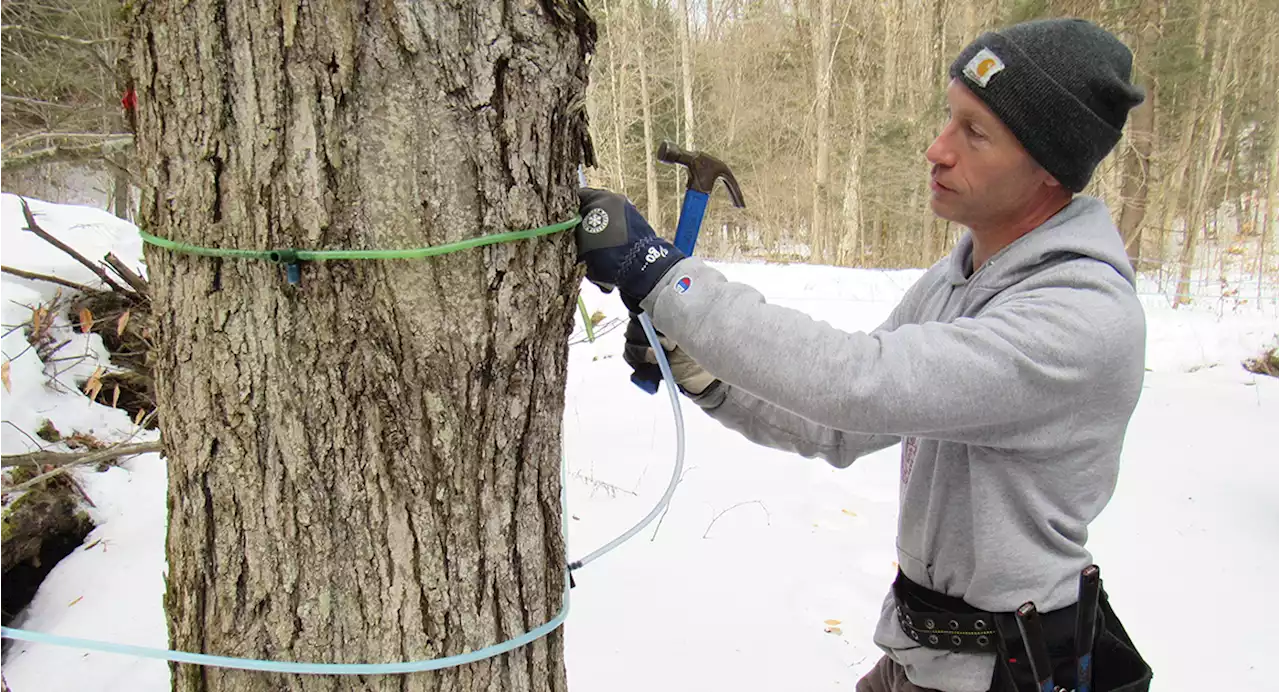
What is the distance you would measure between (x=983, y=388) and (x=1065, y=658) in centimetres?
59

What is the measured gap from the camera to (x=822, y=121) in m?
15.2

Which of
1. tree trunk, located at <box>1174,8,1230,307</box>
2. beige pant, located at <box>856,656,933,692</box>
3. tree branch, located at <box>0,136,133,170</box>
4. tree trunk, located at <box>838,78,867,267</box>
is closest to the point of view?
beige pant, located at <box>856,656,933,692</box>

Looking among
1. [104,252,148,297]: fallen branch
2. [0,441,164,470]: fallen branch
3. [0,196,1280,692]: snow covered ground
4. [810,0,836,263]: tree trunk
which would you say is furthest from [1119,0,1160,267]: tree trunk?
[0,441,164,470]: fallen branch

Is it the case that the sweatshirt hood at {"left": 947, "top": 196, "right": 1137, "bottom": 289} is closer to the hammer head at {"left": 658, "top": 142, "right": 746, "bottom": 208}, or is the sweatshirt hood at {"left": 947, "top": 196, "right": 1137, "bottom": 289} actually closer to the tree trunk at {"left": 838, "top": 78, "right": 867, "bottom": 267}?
the hammer head at {"left": 658, "top": 142, "right": 746, "bottom": 208}

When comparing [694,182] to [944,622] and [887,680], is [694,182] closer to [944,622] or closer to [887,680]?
[944,622]

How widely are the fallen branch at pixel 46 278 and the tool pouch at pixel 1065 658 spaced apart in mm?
3806

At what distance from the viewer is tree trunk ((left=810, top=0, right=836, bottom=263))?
14.9m

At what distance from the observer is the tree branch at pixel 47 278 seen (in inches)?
123

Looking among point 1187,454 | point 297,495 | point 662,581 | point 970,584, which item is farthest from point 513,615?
point 1187,454

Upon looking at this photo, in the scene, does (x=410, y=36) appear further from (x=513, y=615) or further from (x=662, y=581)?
(x=662, y=581)

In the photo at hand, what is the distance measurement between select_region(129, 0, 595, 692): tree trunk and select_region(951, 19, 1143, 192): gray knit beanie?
2.39 ft

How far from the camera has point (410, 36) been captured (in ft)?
2.85

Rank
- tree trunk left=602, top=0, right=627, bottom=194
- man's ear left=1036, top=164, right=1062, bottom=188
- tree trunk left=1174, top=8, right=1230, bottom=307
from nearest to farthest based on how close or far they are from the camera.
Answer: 1. man's ear left=1036, top=164, right=1062, bottom=188
2. tree trunk left=1174, top=8, right=1230, bottom=307
3. tree trunk left=602, top=0, right=627, bottom=194

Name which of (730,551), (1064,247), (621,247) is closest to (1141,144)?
(730,551)
